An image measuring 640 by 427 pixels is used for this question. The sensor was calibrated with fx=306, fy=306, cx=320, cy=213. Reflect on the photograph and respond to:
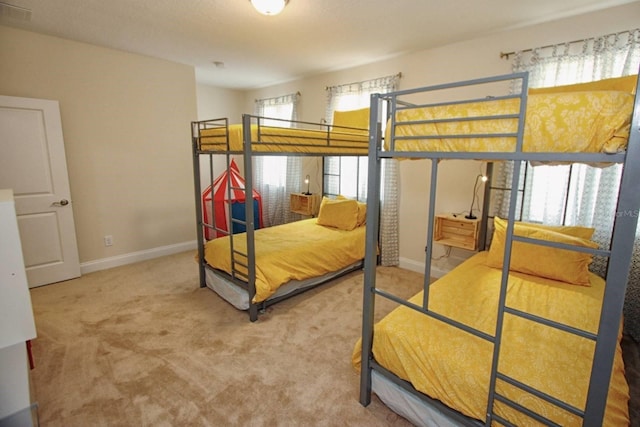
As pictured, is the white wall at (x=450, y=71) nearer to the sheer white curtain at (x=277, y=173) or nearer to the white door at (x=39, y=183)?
the sheer white curtain at (x=277, y=173)

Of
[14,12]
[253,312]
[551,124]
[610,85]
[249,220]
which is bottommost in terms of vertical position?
[253,312]

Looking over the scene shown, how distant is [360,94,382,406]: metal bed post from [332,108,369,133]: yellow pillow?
2144 millimetres

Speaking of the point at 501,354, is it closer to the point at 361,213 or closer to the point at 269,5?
the point at 361,213

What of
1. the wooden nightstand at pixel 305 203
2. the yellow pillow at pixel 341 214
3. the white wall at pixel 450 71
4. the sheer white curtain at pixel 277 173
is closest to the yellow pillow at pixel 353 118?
the white wall at pixel 450 71

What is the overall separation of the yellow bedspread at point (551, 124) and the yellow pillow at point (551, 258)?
4.72 feet

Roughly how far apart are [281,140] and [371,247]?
1498mm

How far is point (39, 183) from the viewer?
3230 millimetres

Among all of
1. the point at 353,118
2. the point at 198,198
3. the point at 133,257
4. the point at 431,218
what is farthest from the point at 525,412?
the point at 133,257

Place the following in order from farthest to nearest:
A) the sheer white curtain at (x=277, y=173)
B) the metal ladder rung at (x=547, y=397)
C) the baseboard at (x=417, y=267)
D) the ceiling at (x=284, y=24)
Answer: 1. the sheer white curtain at (x=277, y=173)
2. the baseboard at (x=417, y=267)
3. the ceiling at (x=284, y=24)
4. the metal ladder rung at (x=547, y=397)

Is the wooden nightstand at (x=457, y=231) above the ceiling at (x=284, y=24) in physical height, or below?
below

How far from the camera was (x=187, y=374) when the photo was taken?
2061 millimetres

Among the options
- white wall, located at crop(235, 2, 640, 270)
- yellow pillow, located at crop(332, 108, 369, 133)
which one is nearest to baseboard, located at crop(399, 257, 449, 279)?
white wall, located at crop(235, 2, 640, 270)

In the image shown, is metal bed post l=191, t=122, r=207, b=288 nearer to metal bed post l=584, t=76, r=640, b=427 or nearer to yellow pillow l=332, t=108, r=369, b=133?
yellow pillow l=332, t=108, r=369, b=133

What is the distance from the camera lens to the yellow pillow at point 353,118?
3.75m
